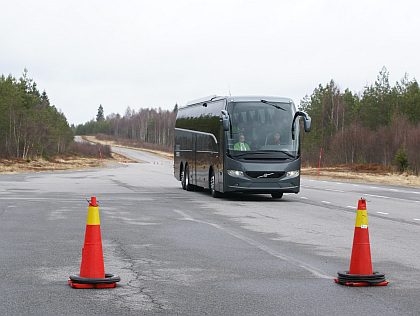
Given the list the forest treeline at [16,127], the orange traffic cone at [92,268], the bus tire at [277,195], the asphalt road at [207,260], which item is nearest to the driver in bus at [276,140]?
the bus tire at [277,195]

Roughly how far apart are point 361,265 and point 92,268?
297 centimetres

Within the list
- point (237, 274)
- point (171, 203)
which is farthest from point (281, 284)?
point (171, 203)

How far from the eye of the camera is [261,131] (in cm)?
2075

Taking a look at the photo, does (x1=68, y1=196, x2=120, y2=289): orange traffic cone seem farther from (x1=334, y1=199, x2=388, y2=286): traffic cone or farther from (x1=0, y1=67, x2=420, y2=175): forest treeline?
(x1=0, y1=67, x2=420, y2=175): forest treeline

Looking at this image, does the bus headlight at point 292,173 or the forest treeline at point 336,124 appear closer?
the bus headlight at point 292,173

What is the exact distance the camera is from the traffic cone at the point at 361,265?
7223 mm

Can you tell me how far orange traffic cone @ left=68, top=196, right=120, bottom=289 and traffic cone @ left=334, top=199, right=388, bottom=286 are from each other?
2509mm

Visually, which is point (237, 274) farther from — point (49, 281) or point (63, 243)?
point (63, 243)

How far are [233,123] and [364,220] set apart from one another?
13.2 meters

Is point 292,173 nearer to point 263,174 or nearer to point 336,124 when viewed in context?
point 263,174

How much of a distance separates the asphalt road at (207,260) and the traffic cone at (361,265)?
0.43ft

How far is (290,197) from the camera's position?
74.9 feet

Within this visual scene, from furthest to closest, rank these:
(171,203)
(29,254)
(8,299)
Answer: (171,203)
(29,254)
(8,299)

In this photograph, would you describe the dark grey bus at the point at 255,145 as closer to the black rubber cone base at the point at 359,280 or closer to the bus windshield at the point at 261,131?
the bus windshield at the point at 261,131
